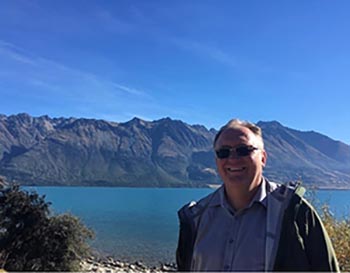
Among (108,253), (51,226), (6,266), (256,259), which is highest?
(256,259)

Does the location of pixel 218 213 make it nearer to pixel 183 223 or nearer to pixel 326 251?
pixel 183 223

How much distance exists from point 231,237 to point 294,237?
35cm

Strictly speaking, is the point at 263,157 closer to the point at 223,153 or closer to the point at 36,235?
the point at 223,153

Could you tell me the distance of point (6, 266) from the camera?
13.2 metres

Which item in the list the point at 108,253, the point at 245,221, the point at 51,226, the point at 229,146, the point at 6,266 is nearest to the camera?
the point at 245,221

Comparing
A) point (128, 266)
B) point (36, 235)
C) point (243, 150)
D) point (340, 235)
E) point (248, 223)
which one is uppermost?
point (243, 150)

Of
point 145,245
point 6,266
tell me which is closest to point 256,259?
point 6,266

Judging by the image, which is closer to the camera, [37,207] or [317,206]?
[317,206]

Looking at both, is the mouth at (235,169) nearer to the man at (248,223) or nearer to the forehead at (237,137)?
the man at (248,223)

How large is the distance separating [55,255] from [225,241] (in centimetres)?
1333

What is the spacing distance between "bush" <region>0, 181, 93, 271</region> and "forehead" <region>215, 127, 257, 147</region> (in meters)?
13.0

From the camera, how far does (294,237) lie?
6.64 feet

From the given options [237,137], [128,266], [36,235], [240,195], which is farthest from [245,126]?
[128,266]

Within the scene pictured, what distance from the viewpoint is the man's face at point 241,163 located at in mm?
2320
